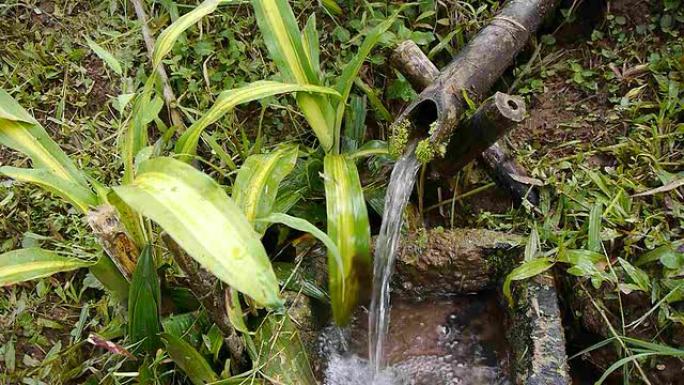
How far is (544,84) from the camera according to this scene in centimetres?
192

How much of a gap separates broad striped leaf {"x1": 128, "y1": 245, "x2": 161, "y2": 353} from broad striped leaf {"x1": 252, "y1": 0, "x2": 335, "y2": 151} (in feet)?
1.80

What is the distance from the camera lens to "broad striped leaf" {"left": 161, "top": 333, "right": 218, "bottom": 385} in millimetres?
1358

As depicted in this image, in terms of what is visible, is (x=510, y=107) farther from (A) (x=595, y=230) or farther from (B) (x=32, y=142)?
(B) (x=32, y=142)

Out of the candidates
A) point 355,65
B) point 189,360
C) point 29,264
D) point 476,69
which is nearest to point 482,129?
point 476,69

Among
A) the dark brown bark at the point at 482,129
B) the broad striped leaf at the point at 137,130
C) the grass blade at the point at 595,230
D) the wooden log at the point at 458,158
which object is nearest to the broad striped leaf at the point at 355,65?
the wooden log at the point at 458,158

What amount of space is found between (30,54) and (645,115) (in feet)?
6.55

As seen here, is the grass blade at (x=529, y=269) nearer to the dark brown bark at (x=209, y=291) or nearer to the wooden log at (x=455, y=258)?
the wooden log at (x=455, y=258)

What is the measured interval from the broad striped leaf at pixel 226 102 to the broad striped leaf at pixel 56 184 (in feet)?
0.76

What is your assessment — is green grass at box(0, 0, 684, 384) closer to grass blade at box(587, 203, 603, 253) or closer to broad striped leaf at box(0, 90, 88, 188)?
grass blade at box(587, 203, 603, 253)

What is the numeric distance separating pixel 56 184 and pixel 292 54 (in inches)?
25.6

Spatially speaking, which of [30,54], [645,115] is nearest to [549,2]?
[645,115]

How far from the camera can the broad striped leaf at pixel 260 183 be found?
1396 mm

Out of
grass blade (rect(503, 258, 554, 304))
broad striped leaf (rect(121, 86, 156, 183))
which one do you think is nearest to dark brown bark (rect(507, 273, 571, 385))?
grass blade (rect(503, 258, 554, 304))

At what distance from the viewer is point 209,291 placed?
125 centimetres
